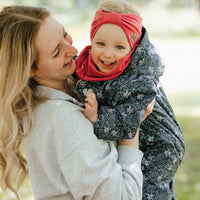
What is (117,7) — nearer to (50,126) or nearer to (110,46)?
(110,46)

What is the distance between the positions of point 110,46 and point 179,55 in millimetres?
11410

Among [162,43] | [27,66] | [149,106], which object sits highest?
[27,66]

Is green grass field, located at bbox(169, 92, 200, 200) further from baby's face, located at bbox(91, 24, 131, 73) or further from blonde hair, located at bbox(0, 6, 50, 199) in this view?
blonde hair, located at bbox(0, 6, 50, 199)

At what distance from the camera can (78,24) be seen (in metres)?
19.0

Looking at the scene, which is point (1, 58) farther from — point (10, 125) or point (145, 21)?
point (145, 21)

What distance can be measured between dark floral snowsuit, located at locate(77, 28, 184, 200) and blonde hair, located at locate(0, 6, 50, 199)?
398 millimetres

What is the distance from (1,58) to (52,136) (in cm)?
53

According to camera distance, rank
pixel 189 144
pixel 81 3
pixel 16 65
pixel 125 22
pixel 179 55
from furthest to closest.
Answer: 1. pixel 81 3
2. pixel 179 55
3. pixel 189 144
4. pixel 125 22
5. pixel 16 65

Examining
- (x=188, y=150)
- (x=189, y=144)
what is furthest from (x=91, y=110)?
(x=189, y=144)

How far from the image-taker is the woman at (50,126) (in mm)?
1978

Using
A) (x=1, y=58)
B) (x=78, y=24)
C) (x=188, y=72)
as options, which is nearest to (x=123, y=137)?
(x=1, y=58)

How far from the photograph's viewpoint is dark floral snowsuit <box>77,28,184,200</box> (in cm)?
211

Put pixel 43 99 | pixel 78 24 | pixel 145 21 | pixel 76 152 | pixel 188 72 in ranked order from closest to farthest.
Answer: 1. pixel 76 152
2. pixel 43 99
3. pixel 188 72
4. pixel 145 21
5. pixel 78 24

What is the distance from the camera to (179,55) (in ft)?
43.4
